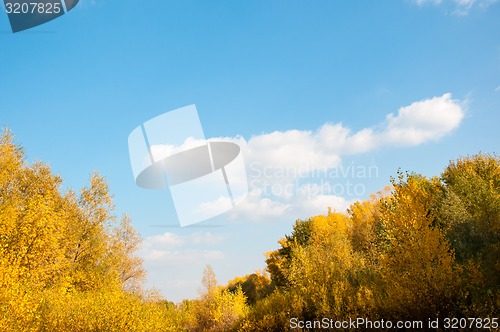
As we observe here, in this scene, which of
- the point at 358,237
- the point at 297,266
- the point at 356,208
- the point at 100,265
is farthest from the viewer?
the point at 356,208

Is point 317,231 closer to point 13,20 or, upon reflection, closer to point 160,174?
point 160,174

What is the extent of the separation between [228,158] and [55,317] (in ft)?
42.3

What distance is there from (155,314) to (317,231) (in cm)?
4189

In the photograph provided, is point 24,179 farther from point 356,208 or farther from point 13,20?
point 356,208

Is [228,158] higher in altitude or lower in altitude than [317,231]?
higher

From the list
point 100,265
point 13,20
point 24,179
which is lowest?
point 100,265

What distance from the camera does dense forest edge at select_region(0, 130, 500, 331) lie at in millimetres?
16594

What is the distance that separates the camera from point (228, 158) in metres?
19.5

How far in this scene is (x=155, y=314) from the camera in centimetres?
2261

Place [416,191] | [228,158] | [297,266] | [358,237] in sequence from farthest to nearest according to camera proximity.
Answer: [358,237]
[297,266]
[228,158]
[416,191]

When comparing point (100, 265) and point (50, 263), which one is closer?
point (50, 263)

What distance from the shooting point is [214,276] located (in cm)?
4062

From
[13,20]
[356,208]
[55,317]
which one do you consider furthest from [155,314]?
[356,208]

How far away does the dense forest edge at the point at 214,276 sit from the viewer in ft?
54.4
